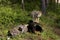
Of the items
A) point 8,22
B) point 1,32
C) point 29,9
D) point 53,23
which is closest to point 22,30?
point 1,32

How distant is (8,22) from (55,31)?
156 inches

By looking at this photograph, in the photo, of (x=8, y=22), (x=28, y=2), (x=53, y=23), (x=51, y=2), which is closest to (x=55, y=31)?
(x=53, y=23)

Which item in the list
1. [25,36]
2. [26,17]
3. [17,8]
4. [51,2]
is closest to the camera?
[25,36]

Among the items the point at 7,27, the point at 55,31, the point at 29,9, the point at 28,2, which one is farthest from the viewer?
the point at 28,2

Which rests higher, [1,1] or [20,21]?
[1,1]

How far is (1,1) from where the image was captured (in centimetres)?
1945

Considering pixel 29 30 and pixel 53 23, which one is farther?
pixel 53 23

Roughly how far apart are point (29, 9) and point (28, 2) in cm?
262

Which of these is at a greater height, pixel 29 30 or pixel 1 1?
pixel 1 1

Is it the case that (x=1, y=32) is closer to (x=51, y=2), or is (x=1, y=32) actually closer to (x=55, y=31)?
(x=55, y=31)

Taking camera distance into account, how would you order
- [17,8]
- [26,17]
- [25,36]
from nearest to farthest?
1. [25,36]
2. [26,17]
3. [17,8]

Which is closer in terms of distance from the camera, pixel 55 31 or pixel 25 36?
pixel 25 36

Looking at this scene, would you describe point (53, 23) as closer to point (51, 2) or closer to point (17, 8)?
point (17, 8)

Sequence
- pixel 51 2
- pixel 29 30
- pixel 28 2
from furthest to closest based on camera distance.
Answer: pixel 51 2 → pixel 28 2 → pixel 29 30
